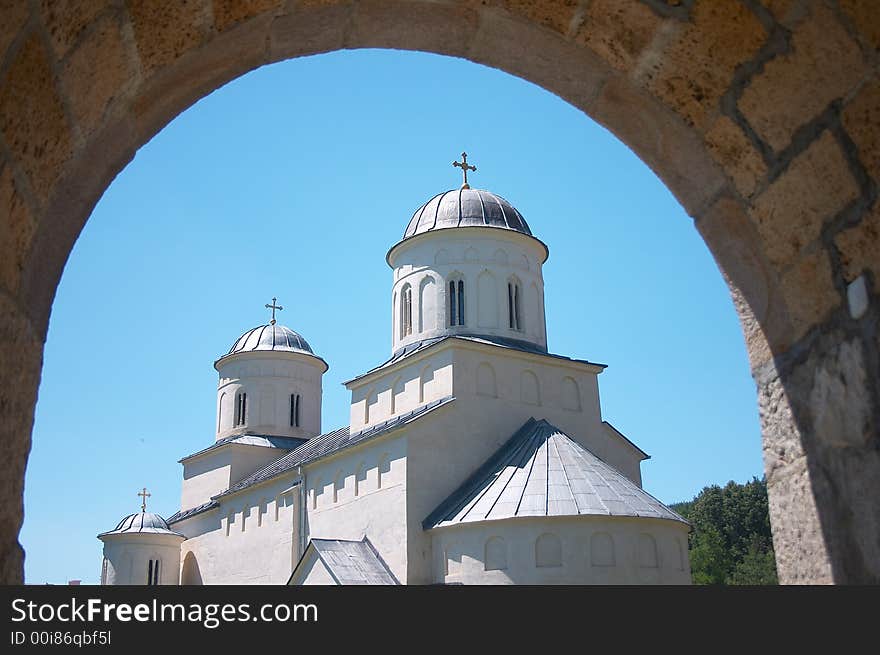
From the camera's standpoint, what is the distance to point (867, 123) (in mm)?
2164

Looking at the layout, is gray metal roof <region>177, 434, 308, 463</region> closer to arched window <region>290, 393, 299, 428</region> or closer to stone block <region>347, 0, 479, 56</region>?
arched window <region>290, 393, 299, 428</region>

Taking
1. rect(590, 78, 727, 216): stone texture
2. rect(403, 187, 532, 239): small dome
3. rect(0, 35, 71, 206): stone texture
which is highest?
rect(403, 187, 532, 239): small dome

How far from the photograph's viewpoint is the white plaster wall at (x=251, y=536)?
1986cm

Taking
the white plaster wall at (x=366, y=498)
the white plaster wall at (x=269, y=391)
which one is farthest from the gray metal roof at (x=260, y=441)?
the white plaster wall at (x=366, y=498)

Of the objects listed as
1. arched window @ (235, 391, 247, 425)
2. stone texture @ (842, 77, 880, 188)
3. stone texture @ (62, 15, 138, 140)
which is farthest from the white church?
stone texture @ (62, 15, 138, 140)

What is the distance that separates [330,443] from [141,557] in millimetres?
9285

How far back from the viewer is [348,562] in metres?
15.8

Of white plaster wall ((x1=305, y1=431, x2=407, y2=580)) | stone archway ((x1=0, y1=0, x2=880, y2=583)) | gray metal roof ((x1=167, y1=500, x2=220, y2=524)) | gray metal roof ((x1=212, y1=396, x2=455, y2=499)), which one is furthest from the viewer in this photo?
gray metal roof ((x1=167, y1=500, x2=220, y2=524))

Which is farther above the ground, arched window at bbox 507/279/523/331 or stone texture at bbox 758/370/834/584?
arched window at bbox 507/279/523/331

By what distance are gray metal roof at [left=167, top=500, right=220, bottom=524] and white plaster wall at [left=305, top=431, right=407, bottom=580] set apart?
6.36 m

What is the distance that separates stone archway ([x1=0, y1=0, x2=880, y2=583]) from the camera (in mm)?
2000

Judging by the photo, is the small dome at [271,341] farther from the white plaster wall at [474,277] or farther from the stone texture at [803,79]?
the stone texture at [803,79]

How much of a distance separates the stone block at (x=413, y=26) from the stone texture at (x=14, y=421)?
1.41 metres
